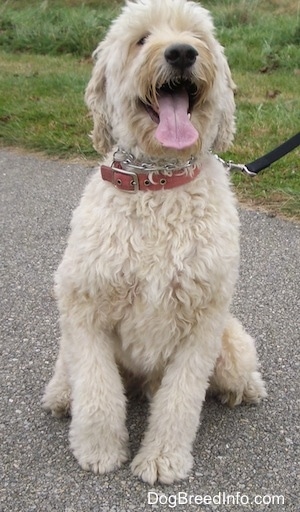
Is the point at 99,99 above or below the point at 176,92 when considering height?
below

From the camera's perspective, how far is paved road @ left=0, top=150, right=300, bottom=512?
113 inches

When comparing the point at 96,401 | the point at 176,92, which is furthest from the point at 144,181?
the point at 96,401

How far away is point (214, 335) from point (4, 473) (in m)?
Answer: 1.08

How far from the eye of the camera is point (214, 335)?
294 centimetres

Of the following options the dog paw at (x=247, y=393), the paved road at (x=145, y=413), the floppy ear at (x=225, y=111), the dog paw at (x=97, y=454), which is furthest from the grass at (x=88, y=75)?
the dog paw at (x=97, y=454)

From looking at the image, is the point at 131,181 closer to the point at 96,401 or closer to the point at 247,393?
the point at 96,401

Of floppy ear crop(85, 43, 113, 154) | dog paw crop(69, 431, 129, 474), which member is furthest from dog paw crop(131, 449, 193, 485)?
floppy ear crop(85, 43, 113, 154)

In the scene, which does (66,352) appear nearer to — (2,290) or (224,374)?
(224,374)

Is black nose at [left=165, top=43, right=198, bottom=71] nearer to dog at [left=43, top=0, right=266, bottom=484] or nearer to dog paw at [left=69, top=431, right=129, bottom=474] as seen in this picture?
dog at [left=43, top=0, right=266, bottom=484]

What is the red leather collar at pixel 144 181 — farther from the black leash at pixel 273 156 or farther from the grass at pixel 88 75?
the grass at pixel 88 75

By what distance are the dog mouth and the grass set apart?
3.09 m

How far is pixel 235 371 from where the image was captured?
3301 mm

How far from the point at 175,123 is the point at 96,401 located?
1.21 m

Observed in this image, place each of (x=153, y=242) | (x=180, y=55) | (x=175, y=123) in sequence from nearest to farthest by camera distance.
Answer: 1. (x=180, y=55)
2. (x=175, y=123)
3. (x=153, y=242)
